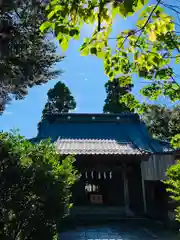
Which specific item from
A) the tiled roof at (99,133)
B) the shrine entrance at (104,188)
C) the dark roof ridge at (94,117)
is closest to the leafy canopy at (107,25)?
the tiled roof at (99,133)

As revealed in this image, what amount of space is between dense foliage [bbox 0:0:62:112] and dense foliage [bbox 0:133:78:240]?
1.47 metres

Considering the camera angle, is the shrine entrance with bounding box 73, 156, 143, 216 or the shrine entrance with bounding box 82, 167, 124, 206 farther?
the shrine entrance with bounding box 82, 167, 124, 206

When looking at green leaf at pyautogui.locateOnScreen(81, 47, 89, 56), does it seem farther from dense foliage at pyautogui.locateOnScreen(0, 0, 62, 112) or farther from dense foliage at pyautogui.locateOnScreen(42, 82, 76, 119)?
dense foliage at pyautogui.locateOnScreen(42, 82, 76, 119)

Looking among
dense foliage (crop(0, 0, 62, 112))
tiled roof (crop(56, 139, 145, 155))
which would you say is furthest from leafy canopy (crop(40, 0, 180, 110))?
tiled roof (crop(56, 139, 145, 155))

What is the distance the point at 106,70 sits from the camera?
2.80 metres

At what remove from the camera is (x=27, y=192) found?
4461mm

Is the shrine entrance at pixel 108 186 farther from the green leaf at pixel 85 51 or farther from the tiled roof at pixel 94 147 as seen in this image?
the green leaf at pixel 85 51

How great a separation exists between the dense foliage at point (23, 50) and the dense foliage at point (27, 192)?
4.82 feet

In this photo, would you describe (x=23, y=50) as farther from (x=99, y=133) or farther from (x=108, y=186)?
(x=99, y=133)

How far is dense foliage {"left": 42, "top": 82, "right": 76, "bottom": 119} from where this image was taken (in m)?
28.2

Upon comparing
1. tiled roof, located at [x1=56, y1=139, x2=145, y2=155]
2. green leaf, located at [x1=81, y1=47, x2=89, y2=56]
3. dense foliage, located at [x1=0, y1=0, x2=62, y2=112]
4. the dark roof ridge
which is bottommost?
green leaf, located at [x1=81, y1=47, x2=89, y2=56]

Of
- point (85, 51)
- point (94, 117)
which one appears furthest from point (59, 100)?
point (85, 51)

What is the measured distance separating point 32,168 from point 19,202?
544mm

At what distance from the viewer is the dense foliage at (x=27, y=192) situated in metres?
4.26
